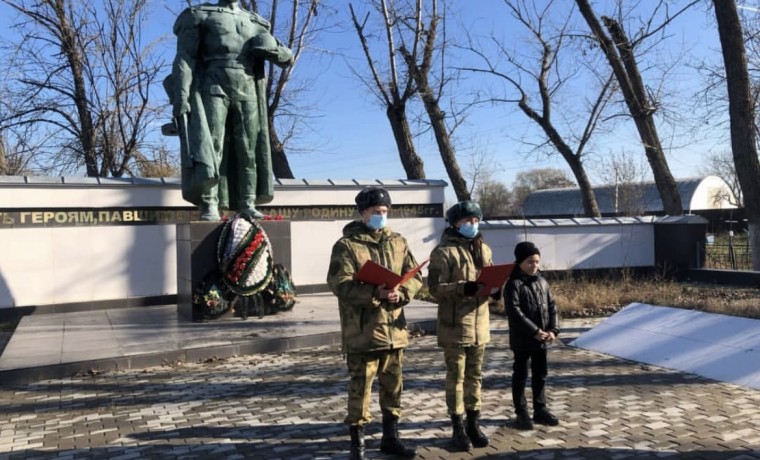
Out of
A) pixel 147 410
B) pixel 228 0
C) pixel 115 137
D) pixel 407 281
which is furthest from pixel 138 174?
pixel 407 281

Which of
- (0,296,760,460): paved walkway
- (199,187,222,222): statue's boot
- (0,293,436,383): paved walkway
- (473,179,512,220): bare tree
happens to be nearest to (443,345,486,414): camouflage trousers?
(0,296,760,460): paved walkway

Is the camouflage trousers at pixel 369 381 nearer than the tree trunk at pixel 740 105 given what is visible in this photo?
Yes

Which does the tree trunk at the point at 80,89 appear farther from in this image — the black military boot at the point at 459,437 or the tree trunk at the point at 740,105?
the black military boot at the point at 459,437

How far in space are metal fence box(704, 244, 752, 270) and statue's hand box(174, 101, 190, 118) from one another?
14.4m

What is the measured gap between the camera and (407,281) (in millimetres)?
4152

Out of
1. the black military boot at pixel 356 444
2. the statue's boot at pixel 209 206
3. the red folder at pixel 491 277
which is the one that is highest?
the statue's boot at pixel 209 206

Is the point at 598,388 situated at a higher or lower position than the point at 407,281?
lower

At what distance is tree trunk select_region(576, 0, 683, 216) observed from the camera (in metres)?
18.0

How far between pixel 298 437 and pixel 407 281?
1.38m

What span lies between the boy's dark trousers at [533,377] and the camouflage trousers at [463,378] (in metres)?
0.45

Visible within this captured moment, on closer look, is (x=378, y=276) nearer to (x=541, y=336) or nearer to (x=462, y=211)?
(x=462, y=211)

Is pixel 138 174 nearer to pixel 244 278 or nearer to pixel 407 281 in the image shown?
pixel 244 278

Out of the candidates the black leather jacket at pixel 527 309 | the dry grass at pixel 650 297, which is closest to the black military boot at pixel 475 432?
the black leather jacket at pixel 527 309

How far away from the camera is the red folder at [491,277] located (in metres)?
4.26
